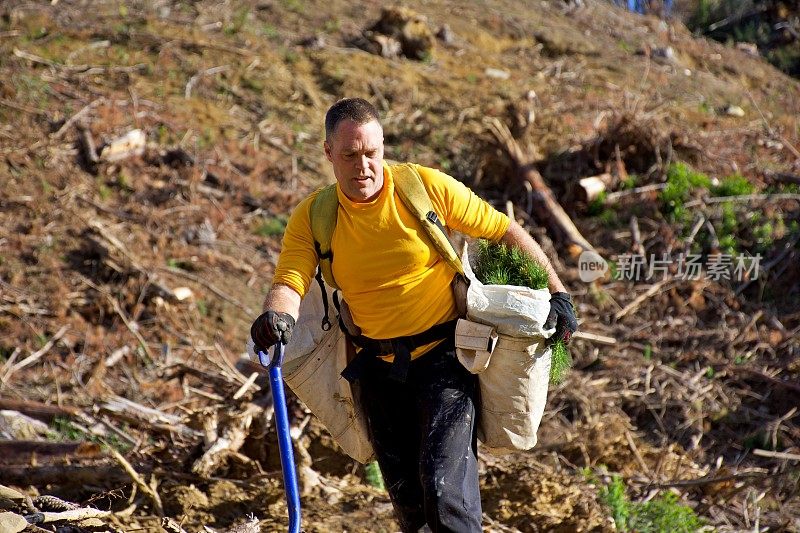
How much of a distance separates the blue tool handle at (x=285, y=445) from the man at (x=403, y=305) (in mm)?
122

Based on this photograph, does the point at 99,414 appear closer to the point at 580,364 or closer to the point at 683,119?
the point at 580,364

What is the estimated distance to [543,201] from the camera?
10492 millimetres

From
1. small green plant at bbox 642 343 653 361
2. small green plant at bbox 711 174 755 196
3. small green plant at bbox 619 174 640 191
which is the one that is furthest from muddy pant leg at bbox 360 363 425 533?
small green plant at bbox 711 174 755 196

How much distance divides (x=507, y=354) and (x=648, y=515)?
114 inches

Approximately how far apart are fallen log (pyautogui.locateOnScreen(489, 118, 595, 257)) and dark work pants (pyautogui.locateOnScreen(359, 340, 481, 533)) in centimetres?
606

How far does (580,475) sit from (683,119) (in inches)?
331

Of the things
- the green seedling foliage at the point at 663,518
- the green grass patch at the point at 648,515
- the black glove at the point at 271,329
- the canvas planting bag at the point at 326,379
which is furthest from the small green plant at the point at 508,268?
the green seedling foliage at the point at 663,518

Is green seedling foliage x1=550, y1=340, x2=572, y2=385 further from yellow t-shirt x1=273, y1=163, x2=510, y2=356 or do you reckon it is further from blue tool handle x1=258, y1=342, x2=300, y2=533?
blue tool handle x1=258, y1=342, x2=300, y2=533

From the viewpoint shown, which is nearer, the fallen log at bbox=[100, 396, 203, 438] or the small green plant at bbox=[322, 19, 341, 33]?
the fallen log at bbox=[100, 396, 203, 438]

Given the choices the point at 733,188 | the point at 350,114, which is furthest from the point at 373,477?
the point at 733,188

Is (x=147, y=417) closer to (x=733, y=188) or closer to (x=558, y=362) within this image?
(x=558, y=362)

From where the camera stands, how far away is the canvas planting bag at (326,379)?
4371 millimetres

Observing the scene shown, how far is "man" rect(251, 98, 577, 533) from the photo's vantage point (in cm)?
384

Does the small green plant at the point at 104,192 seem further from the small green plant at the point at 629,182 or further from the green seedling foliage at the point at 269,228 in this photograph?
the small green plant at the point at 629,182
